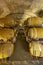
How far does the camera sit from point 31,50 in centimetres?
88

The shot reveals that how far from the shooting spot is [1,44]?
0.87 metres

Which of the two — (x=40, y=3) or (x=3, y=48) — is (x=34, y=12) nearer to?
(x=40, y=3)

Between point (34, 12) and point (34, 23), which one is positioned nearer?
point (34, 23)

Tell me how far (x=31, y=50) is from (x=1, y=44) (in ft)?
0.67

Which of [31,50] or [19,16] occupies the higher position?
[19,16]

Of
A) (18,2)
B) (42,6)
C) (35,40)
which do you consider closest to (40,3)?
(42,6)

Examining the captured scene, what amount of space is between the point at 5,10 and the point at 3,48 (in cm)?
28

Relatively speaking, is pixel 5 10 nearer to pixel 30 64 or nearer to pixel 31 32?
pixel 31 32

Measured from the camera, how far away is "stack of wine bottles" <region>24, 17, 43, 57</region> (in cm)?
86

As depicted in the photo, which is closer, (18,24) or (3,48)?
(3,48)

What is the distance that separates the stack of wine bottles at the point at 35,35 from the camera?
86 centimetres

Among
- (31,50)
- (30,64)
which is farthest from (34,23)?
(30,64)

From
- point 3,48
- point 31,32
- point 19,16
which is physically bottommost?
point 3,48

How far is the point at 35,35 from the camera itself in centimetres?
86
